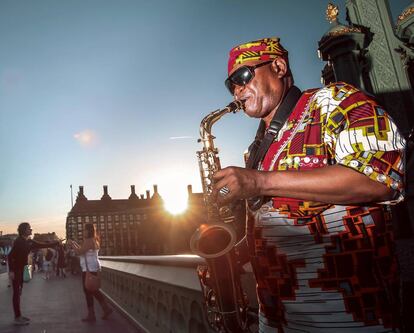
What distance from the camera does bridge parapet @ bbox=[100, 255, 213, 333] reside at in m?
2.79

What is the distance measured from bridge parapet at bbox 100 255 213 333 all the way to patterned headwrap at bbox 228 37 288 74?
1.49 metres

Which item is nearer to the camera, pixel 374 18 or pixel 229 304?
pixel 229 304

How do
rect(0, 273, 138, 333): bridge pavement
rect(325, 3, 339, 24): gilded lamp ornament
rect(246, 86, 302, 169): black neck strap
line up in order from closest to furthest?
1. rect(246, 86, 302, 169): black neck strap
2. rect(0, 273, 138, 333): bridge pavement
3. rect(325, 3, 339, 24): gilded lamp ornament

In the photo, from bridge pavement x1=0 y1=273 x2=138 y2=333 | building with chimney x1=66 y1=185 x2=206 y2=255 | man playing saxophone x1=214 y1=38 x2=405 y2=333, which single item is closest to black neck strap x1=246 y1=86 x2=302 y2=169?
man playing saxophone x1=214 y1=38 x2=405 y2=333

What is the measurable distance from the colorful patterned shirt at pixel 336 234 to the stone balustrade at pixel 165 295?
52 cm

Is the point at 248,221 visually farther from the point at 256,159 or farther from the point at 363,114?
the point at 363,114

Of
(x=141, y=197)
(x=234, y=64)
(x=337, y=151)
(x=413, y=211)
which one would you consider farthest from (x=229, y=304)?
(x=141, y=197)

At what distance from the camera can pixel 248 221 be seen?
4.76 ft

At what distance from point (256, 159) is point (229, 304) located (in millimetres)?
734

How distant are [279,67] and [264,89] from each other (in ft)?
0.42

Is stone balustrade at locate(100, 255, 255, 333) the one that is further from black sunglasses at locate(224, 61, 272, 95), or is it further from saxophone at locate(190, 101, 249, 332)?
black sunglasses at locate(224, 61, 272, 95)

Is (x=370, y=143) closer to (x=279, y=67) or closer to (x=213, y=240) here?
(x=279, y=67)

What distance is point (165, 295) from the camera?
150 inches

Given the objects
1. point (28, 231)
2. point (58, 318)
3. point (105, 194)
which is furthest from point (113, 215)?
point (58, 318)
